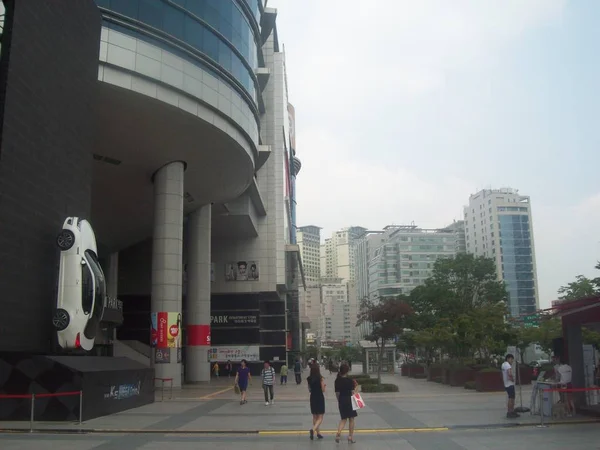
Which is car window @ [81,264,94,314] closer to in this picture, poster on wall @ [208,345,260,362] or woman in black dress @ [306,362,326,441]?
woman in black dress @ [306,362,326,441]

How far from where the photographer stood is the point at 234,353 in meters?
51.6

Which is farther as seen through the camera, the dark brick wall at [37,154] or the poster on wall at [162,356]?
the poster on wall at [162,356]

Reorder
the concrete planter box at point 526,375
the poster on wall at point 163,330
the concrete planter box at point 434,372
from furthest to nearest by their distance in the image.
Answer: the concrete planter box at point 434,372, the poster on wall at point 163,330, the concrete planter box at point 526,375

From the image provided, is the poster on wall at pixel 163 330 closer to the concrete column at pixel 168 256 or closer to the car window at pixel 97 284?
the concrete column at pixel 168 256

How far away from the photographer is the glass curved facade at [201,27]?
26578mm

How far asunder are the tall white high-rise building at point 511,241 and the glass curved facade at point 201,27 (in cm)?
11883

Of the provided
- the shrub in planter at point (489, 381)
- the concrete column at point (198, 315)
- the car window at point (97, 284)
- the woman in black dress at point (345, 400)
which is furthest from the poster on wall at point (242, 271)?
the woman in black dress at point (345, 400)

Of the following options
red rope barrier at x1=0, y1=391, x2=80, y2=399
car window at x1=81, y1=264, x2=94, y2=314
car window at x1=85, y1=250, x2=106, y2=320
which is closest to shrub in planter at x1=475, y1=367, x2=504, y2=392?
car window at x1=85, y1=250, x2=106, y2=320

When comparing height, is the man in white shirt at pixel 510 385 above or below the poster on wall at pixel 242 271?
below

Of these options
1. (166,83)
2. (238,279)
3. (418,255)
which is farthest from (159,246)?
(418,255)

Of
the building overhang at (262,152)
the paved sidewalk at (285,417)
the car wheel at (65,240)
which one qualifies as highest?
the building overhang at (262,152)

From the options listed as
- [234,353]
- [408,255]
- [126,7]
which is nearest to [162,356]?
[126,7]

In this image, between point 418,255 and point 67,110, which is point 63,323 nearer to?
point 67,110

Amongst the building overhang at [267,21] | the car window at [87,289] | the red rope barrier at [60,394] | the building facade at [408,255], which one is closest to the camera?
the red rope barrier at [60,394]
